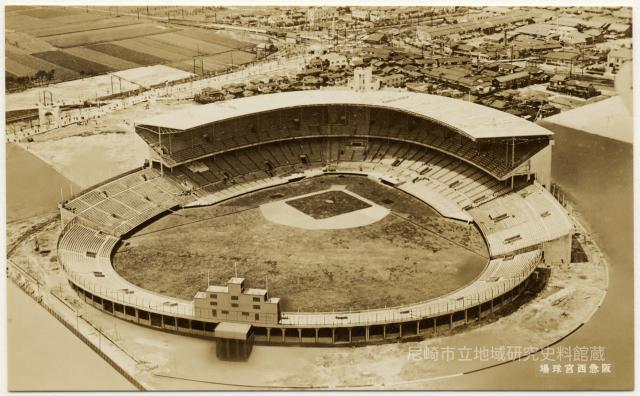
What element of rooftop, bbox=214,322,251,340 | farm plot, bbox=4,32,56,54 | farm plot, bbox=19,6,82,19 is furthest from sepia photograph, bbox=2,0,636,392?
farm plot, bbox=19,6,82,19

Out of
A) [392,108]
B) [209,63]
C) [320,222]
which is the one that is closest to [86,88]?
[209,63]

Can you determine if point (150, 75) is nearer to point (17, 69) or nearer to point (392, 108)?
point (17, 69)

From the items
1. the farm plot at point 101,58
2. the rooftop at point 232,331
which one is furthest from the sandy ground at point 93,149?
the rooftop at point 232,331

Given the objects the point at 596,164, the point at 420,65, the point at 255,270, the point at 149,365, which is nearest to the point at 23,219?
the point at 255,270

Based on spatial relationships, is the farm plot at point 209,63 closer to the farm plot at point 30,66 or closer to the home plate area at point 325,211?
the farm plot at point 30,66

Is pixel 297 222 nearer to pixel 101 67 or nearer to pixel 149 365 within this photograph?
pixel 149 365

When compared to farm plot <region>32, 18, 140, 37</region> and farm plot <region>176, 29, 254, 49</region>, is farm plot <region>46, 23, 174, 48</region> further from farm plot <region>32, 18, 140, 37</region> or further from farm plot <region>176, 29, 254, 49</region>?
farm plot <region>176, 29, 254, 49</region>

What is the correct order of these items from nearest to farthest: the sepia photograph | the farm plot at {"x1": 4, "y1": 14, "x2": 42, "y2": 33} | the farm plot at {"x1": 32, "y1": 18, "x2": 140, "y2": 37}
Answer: the sepia photograph, the farm plot at {"x1": 4, "y1": 14, "x2": 42, "y2": 33}, the farm plot at {"x1": 32, "y1": 18, "x2": 140, "y2": 37}
